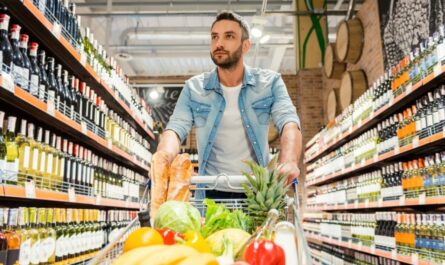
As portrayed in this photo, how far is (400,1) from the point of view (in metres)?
5.66

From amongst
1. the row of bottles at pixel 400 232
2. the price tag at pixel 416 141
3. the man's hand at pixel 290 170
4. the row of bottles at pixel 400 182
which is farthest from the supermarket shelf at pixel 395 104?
the man's hand at pixel 290 170

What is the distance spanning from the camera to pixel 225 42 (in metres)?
2.12

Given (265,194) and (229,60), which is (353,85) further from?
(265,194)

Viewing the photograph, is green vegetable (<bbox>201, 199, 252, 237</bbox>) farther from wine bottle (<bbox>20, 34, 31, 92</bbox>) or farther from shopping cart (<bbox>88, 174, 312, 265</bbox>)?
wine bottle (<bbox>20, 34, 31, 92</bbox>)

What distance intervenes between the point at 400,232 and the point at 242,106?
9.11ft

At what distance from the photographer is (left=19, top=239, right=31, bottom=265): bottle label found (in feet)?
9.39

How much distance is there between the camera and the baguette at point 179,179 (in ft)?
5.14

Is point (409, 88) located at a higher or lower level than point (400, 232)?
higher

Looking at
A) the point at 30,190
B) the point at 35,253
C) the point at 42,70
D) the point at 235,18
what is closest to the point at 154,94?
the point at 42,70

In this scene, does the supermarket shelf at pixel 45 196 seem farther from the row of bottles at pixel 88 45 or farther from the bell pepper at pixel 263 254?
the bell pepper at pixel 263 254

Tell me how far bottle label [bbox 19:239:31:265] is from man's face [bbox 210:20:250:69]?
69.0 inches

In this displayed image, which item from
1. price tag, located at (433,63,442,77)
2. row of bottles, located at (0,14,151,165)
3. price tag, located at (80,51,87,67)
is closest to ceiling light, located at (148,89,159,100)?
row of bottles, located at (0,14,151,165)

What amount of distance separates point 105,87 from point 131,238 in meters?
3.89

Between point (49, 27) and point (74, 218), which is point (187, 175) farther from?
point (74, 218)
